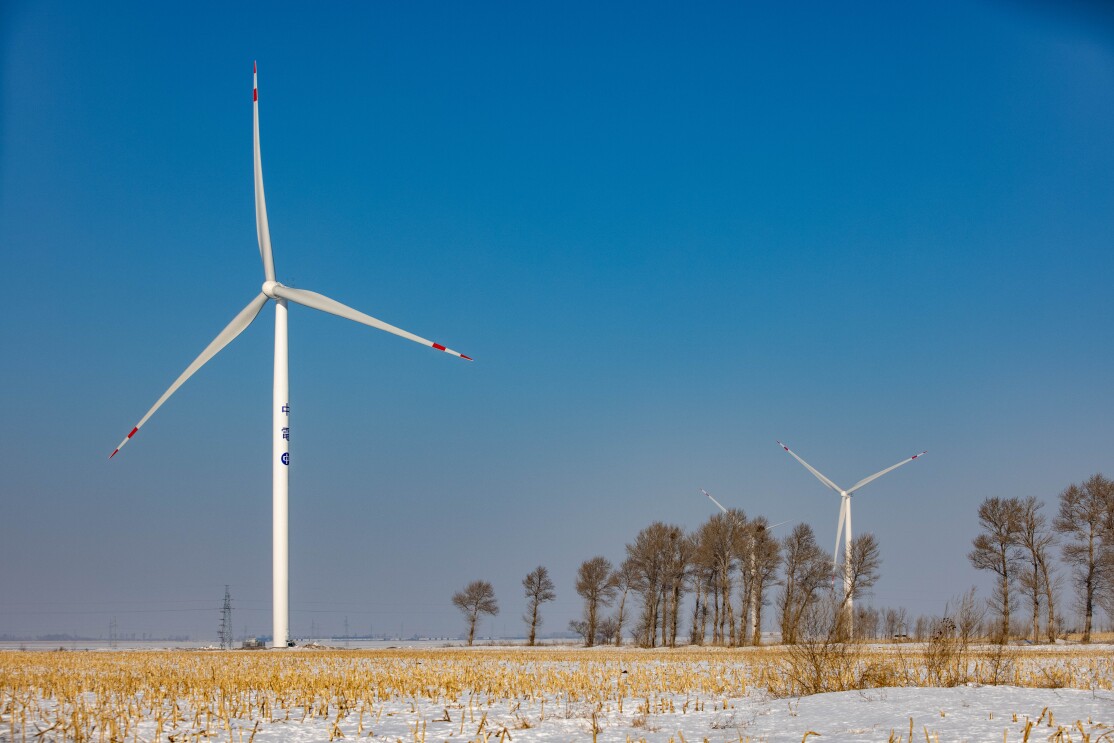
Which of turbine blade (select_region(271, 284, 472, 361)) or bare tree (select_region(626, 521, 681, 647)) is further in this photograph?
bare tree (select_region(626, 521, 681, 647))

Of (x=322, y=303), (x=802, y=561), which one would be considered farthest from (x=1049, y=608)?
(x=322, y=303)

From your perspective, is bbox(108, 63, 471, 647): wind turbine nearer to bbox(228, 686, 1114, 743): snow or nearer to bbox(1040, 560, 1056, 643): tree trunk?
bbox(228, 686, 1114, 743): snow

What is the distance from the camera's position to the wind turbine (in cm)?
5325

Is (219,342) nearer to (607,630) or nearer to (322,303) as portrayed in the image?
(322,303)

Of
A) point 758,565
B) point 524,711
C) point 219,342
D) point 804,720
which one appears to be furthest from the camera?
point 758,565

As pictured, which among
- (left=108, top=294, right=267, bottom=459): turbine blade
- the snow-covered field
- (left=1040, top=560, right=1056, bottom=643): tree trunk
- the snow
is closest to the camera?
the snow

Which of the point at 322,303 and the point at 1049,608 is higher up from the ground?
the point at 322,303

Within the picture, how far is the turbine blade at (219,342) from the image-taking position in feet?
174

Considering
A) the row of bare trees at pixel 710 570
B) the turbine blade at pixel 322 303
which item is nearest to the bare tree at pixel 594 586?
the row of bare trees at pixel 710 570

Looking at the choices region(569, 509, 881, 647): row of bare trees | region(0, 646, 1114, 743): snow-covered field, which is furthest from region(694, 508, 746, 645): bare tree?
region(0, 646, 1114, 743): snow-covered field

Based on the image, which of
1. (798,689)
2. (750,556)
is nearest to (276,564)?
(798,689)

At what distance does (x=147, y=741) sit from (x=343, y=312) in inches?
1857

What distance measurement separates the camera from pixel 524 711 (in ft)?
57.2

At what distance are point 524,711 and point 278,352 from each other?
4443cm
